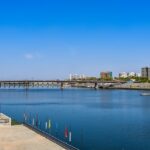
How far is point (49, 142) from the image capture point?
123 feet

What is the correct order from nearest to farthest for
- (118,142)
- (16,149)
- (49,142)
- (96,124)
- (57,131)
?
(16,149) → (49,142) → (118,142) → (57,131) → (96,124)

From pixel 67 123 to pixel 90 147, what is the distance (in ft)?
69.2

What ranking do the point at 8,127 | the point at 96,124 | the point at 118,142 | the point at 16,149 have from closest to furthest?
1. the point at 16,149
2. the point at 118,142
3. the point at 8,127
4. the point at 96,124

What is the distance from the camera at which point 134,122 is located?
205 ft

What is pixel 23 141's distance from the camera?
3812 cm

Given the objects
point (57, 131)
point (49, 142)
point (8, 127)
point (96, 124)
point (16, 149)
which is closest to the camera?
point (16, 149)

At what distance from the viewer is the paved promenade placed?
35.0 meters

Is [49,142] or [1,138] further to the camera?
[1,138]

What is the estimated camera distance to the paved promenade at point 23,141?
115 feet

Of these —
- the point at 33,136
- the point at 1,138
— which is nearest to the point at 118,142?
the point at 33,136

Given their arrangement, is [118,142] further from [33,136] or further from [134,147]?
[33,136]

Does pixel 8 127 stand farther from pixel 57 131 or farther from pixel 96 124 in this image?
pixel 96 124

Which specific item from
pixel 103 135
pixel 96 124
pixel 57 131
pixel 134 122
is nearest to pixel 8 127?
pixel 57 131

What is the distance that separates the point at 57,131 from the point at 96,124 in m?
9.49
